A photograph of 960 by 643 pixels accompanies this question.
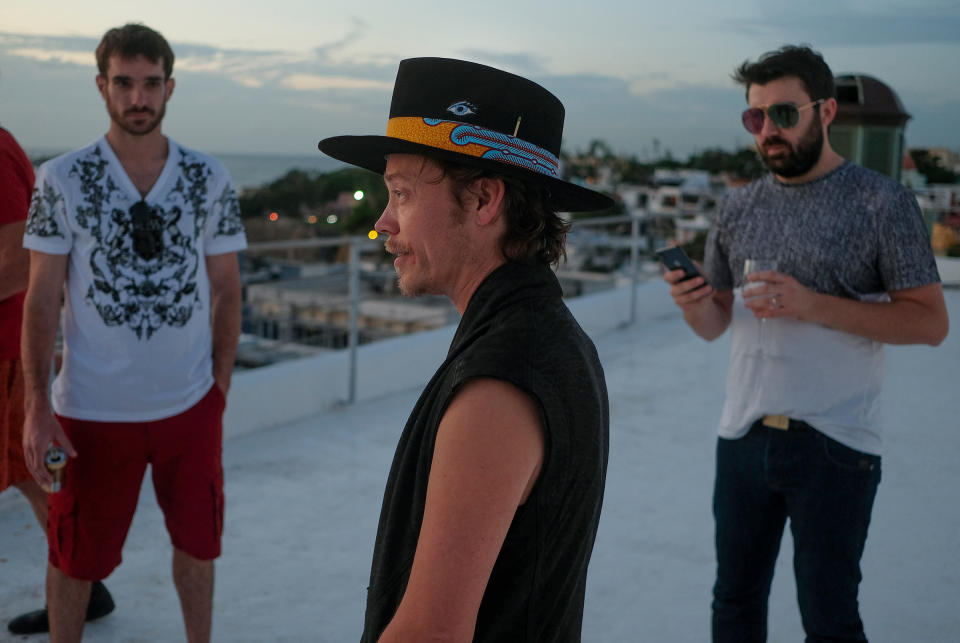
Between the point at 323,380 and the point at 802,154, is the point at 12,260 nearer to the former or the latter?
the point at 802,154

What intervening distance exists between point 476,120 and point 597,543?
7.71 feet

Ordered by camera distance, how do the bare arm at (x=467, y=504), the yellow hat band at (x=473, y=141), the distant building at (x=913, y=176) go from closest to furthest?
the bare arm at (x=467, y=504) → the yellow hat band at (x=473, y=141) → the distant building at (x=913, y=176)

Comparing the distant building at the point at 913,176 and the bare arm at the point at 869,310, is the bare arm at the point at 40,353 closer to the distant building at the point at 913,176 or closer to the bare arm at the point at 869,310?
the bare arm at the point at 869,310

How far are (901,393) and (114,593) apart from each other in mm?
4420

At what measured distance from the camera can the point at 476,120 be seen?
948 mm

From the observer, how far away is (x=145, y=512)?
3.12m

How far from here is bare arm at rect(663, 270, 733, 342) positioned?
6.09ft

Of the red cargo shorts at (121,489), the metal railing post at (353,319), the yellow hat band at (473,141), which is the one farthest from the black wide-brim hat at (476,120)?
the metal railing post at (353,319)

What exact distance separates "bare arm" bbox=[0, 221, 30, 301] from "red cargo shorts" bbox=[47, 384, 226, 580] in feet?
1.25

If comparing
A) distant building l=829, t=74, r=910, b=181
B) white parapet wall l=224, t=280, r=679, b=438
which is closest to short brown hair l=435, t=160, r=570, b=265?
distant building l=829, t=74, r=910, b=181

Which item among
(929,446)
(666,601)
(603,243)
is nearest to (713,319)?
(666,601)

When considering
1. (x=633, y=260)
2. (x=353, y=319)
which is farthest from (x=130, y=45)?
(x=633, y=260)

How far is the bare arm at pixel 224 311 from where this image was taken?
6.93 feet

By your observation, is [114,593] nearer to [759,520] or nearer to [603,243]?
[759,520]
